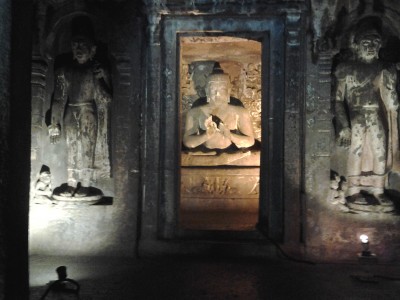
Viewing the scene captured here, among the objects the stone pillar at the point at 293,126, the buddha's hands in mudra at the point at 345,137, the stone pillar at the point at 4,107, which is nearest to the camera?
the stone pillar at the point at 4,107

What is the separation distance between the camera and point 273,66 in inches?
282

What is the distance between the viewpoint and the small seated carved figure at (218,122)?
10695mm

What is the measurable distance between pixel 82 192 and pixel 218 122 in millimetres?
4711

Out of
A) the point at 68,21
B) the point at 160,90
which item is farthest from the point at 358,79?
the point at 68,21

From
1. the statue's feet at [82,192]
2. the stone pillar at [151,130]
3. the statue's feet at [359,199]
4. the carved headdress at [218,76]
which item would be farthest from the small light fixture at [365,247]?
the carved headdress at [218,76]

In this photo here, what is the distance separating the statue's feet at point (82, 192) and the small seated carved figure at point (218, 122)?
3826mm

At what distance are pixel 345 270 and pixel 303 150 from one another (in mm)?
1742


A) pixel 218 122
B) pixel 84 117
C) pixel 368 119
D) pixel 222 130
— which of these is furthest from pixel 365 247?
pixel 218 122

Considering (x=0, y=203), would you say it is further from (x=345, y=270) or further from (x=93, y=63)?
(x=345, y=270)

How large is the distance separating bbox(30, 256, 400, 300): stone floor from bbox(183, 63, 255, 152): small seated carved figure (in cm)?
414

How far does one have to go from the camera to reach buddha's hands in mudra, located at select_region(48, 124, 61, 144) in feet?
23.7

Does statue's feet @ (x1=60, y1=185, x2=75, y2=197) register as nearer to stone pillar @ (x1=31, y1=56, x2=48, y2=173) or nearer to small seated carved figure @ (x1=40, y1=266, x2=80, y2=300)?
stone pillar @ (x1=31, y1=56, x2=48, y2=173)

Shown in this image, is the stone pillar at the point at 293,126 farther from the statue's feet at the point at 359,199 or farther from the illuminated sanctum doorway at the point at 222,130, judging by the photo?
the statue's feet at the point at 359,199

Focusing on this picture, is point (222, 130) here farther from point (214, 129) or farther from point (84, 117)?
point (84, 117)
